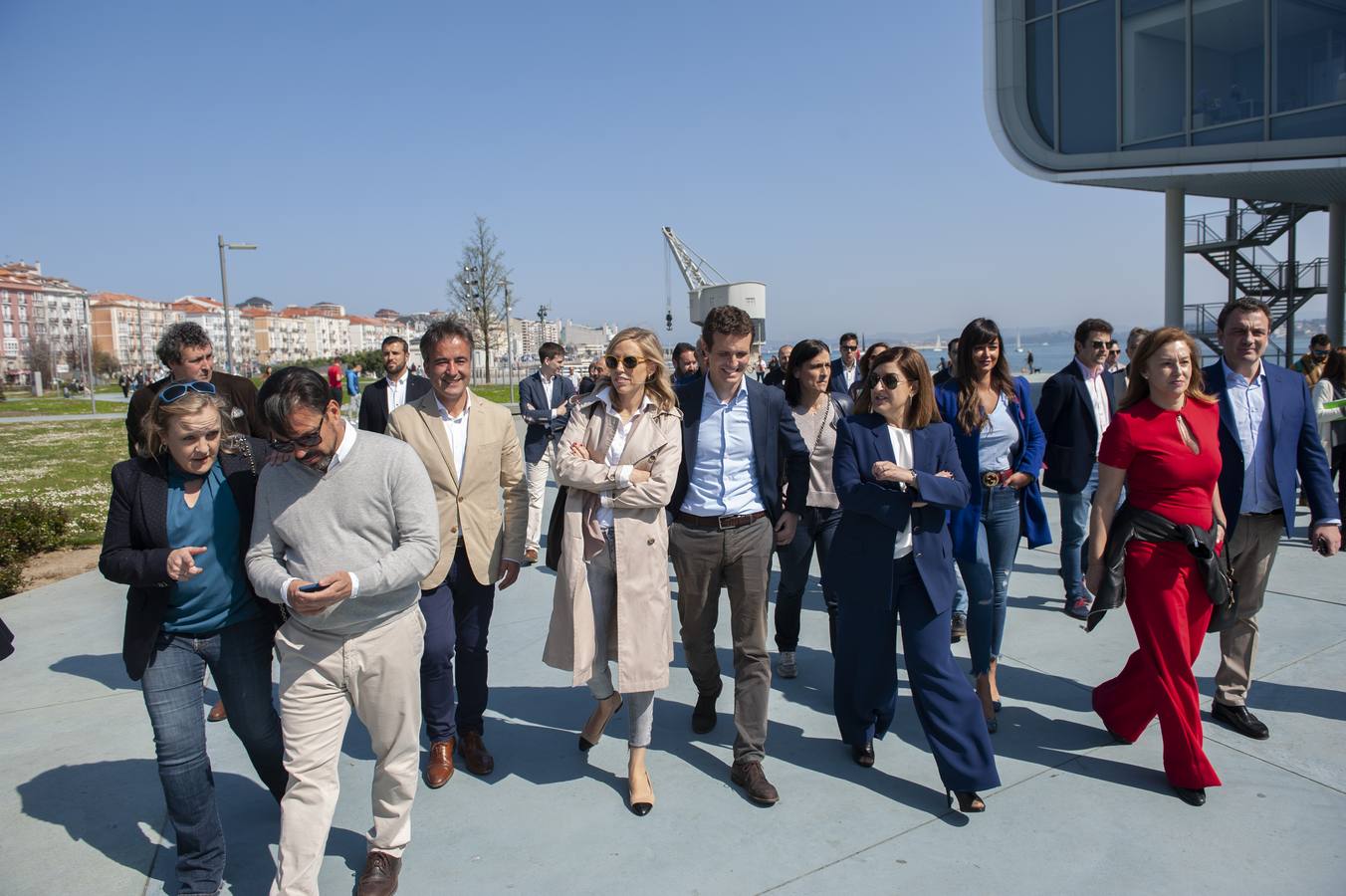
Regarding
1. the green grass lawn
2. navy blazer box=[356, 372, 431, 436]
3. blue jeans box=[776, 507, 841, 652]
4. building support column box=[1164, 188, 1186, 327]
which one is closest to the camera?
blue jeans box=[776, 507, 841, 652]

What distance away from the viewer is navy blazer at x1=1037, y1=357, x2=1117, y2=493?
516 cm

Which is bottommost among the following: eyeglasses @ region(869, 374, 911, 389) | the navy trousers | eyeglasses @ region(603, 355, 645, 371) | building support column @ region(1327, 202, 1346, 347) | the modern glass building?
the navy trousers

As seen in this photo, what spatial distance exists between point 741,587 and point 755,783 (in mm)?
779

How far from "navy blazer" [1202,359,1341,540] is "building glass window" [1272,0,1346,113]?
1619 cm

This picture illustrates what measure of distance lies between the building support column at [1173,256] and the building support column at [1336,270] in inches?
147

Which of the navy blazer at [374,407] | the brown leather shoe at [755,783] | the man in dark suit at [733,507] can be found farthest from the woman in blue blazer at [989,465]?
the navy blazer at [374,407]

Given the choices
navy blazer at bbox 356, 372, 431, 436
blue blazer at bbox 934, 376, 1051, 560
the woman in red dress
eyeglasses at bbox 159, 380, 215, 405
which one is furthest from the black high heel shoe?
navy blazer at bbox 356, 372, 431, 436

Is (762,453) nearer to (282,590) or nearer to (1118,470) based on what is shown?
(1118,470)

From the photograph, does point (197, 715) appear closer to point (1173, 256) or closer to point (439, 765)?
point (439, 765)

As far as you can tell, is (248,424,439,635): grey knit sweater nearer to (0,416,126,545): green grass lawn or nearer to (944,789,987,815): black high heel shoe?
(944,789,987,815): black high heel shoe

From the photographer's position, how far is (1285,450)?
12.0 feet

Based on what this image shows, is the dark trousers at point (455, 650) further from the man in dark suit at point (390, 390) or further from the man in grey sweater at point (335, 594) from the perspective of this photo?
the man in dark suit at point (390, 390)

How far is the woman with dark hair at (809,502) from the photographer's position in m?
4.50

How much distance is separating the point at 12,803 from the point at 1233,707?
528 centimetres
